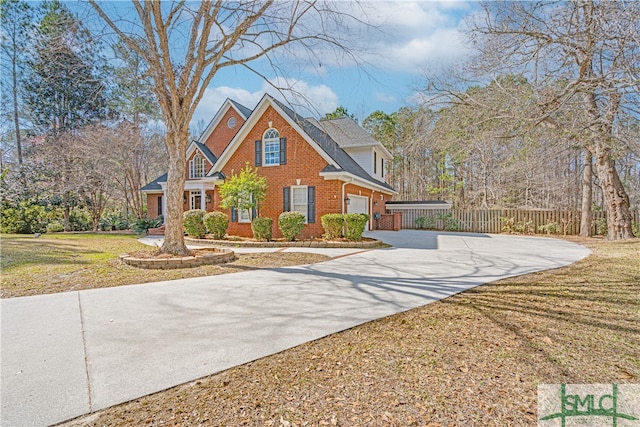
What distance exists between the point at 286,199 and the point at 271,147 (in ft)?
8.26

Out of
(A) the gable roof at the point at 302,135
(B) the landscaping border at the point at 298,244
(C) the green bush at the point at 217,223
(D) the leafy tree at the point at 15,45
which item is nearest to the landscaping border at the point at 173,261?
(B) the landscaping border at the point at 298,244

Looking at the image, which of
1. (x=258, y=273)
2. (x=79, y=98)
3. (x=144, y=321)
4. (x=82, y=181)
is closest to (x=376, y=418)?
(x=144, y=321)

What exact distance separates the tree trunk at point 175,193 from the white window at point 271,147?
591 centimetres

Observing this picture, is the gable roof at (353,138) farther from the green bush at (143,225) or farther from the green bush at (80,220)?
the green bush at (80,220)

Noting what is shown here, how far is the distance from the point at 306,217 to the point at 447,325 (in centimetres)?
1009

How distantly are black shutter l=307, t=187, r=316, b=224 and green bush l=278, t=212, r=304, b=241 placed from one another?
38.8 inches

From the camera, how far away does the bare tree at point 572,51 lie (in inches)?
237

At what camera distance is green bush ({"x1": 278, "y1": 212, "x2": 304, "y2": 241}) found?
40.2 feet

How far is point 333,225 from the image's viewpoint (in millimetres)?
12180

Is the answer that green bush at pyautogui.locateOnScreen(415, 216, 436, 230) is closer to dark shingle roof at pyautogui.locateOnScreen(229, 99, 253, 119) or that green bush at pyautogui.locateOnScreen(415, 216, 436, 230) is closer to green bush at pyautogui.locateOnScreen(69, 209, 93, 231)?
dark shingle roof at pyautogui.locateOnScreen(229, 99, 253, 119)

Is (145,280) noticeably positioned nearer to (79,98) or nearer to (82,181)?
(82,181)

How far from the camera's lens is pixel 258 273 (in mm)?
6785

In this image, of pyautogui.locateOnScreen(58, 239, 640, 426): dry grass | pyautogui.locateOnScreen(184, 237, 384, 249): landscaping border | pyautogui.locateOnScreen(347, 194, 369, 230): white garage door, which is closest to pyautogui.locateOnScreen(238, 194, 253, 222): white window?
pyautogui.locateOnScreen(184, 237, 384, 249): landscaping border

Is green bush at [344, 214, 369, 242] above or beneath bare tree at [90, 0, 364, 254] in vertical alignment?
beneath
